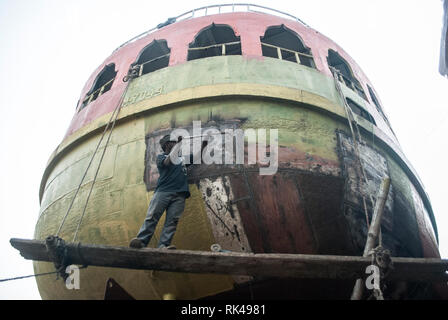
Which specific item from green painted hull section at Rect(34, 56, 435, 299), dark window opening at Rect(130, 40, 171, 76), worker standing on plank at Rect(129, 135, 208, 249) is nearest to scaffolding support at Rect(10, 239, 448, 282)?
worker standing on plank at Rect(129, 135, 208, 249)

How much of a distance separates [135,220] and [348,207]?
8.53 ft

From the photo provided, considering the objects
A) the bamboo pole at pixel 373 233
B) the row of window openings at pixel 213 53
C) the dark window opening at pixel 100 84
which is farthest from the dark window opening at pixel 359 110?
the dark window opening at pixel 100 84

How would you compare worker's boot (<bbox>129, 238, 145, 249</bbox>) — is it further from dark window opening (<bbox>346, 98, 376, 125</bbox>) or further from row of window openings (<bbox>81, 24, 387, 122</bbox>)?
dark window opening (<bbox>346, 98, 376, 125</bbox>)

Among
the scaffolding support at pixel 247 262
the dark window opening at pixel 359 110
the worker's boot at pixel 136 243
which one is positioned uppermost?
the dark window opening at pixel 359 110

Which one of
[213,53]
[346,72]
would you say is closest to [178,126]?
[213,53]

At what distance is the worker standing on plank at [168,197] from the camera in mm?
3824

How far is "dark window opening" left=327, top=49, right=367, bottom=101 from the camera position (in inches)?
288

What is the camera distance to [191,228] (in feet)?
14.6

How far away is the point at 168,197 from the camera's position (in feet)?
13.3

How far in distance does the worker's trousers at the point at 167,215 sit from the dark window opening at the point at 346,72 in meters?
4.40

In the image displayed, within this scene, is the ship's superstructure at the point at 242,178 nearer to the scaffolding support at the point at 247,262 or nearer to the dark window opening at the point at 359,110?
the dark window opening at the point at 359,110
